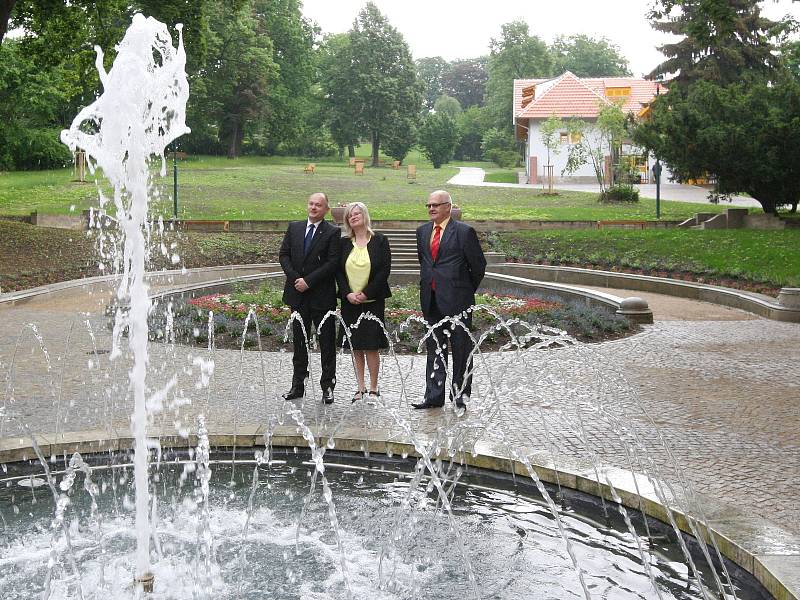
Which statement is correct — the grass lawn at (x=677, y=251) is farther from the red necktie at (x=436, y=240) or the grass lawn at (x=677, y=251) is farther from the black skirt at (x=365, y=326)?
the black skirt at (x=365, y=326)

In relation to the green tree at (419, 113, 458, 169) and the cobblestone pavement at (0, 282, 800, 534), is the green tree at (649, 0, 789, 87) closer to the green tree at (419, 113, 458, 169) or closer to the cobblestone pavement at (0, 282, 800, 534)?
the green tree at (419, 113, 458, 169)

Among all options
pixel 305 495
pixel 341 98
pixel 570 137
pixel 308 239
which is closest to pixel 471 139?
pixel 341 98

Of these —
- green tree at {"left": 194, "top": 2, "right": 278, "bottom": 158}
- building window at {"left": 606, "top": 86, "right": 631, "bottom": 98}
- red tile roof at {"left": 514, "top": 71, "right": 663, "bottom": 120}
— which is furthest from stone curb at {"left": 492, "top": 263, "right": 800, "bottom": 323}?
building window at {"left": 606, "top": 86, "right": 631, "bottom": 98}

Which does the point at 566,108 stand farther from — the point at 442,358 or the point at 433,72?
the point at 433,72

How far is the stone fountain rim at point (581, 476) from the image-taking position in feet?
14.8

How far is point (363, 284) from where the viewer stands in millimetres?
8297

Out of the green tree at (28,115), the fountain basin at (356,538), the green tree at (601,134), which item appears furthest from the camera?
the green tree at (28,115)

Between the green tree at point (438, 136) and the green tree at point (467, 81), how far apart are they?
176ft

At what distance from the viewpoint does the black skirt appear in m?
8.24

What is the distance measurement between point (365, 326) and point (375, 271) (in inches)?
19.3

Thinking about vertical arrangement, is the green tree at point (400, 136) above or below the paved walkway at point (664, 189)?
above

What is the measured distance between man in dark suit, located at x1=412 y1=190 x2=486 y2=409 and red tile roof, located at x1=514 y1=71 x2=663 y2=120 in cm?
4928

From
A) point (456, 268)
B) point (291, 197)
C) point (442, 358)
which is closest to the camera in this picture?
point (442, 358)

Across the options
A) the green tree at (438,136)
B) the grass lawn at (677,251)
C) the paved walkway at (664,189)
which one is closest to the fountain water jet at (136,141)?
the grass lawn at (677,251)
